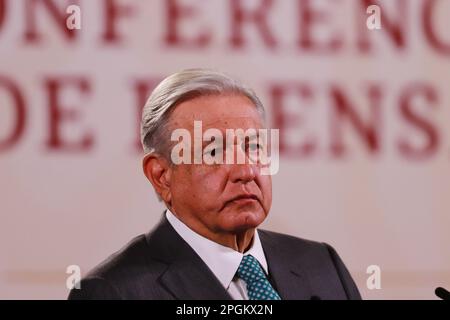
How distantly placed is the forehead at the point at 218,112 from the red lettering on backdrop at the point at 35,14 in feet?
1.70

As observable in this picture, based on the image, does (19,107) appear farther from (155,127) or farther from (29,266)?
(155,127)

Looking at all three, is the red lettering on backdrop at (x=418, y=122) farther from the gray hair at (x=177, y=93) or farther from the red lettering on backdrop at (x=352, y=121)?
the gray hair at (x=177, y=93)

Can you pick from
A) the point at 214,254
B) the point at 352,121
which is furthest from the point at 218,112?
the point at 352,121

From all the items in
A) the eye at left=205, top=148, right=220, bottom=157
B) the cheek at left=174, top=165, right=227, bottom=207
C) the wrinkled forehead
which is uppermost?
the wrinkled forehead

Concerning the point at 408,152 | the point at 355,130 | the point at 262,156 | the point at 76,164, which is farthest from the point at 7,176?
the point at 408,152

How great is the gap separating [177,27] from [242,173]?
1.74 ft

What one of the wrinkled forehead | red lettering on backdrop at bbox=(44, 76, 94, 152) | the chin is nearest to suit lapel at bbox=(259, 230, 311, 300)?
the chin

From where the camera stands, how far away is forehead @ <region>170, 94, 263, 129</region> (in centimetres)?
128

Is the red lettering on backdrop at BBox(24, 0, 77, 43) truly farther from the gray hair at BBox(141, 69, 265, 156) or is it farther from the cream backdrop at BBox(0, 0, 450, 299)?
the gray hair at BBox(141, 69, 265, 156)

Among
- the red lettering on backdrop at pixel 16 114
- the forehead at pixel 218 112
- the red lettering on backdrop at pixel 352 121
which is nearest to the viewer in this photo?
the forehead at pixel 218 112

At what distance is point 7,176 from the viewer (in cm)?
166

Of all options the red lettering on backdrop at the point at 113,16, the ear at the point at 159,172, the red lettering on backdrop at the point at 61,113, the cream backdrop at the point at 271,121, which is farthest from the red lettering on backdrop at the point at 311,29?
the ear at the point at 159,172

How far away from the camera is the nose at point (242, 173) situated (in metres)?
1.32

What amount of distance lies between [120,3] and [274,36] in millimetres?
331
